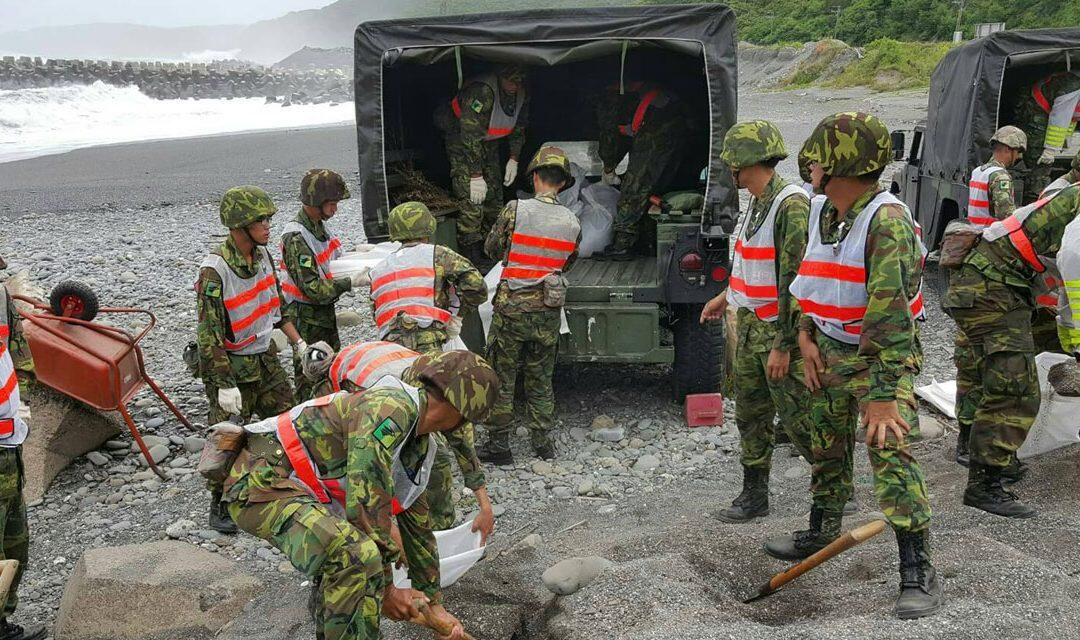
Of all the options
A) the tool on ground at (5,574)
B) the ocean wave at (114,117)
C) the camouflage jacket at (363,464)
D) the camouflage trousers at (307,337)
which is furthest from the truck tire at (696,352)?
the ocean wave at (114,117)

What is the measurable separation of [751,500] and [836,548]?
128 cm

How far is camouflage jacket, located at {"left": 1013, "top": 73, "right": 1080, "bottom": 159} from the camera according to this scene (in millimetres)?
7691

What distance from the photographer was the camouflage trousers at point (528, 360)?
5371 mm

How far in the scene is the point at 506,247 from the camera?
17.7 feet

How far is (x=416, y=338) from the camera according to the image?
4750 millimetres

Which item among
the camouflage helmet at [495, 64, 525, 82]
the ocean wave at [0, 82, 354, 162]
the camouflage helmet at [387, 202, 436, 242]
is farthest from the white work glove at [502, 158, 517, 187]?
the ocean wave at [0, 82, 354, 162]

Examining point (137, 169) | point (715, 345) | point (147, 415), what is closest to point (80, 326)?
point (147, 415)

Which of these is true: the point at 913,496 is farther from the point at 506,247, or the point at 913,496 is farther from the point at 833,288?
the point at 506,247

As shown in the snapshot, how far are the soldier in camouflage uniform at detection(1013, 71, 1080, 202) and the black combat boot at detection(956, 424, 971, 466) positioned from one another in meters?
3.54

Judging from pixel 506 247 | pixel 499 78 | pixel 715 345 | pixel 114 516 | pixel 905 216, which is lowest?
pixel 114 516

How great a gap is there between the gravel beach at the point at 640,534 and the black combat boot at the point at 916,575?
0.07m

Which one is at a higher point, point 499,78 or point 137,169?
point 499,78

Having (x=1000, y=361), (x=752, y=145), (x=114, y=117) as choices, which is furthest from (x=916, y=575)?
(x=114, y=117)

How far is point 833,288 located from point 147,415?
15.4 ft
